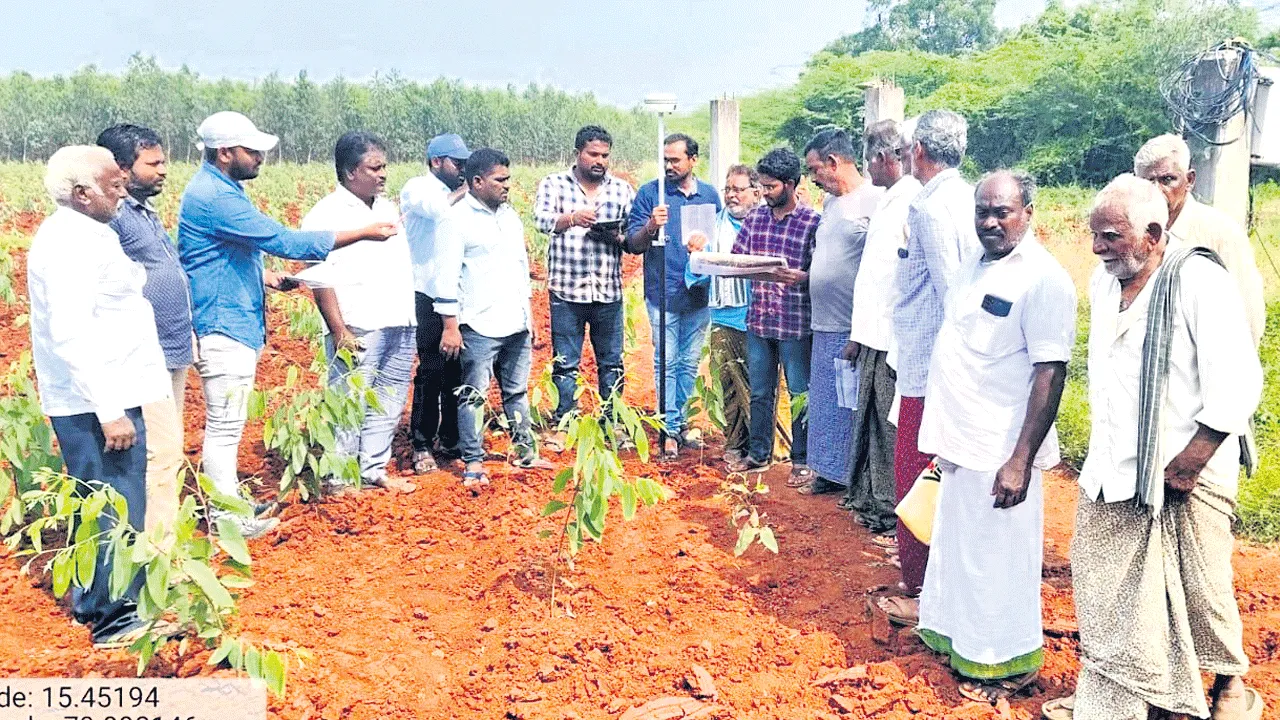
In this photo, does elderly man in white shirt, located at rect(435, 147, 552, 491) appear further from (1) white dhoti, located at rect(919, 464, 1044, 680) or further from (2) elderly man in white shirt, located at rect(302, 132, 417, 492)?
(1) white dhoti, located at rect(919, 464, 1044, 680)

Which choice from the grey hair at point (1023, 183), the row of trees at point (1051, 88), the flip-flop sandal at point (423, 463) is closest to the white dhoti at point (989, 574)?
the grey hair at point (1023, 183)

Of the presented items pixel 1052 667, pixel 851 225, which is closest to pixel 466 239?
pixel 851 225

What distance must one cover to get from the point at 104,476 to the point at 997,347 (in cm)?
299

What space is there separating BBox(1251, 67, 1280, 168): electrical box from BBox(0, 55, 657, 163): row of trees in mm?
29032

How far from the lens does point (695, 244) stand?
5.40m

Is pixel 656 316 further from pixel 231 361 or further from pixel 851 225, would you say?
pixel 231 361

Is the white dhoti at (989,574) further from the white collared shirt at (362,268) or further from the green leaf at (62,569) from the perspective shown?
the white collared shirt at (362,268)

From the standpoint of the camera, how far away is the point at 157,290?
407 cm

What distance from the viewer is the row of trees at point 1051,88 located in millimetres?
19828

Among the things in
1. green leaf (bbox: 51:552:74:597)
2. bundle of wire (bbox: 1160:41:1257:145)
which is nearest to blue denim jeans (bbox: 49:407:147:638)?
green leaf (bbox: 51:552:74:597)

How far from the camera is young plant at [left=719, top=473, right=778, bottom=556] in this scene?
4.08m

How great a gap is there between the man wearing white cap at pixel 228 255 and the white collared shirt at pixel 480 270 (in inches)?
21.5

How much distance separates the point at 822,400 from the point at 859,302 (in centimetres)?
71

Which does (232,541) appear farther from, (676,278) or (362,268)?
(676,278)
